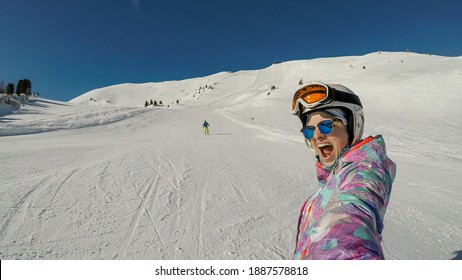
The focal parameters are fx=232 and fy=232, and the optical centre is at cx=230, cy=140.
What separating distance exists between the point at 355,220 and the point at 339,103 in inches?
39.9

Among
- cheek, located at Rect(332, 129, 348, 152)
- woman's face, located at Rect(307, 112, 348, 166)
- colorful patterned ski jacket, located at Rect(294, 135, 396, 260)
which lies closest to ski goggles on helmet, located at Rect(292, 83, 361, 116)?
woman's face, located at Rect(307, 112, 348, 166)

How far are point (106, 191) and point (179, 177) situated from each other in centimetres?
214

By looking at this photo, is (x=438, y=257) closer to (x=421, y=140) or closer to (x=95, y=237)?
(x=95, y=237)

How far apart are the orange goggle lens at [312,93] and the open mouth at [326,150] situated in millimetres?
424

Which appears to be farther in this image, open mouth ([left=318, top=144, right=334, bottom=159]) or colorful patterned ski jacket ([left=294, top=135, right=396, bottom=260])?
open mouth ([left=318, top=144, right=334, bottom=159])

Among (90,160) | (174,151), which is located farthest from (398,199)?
(90,160)

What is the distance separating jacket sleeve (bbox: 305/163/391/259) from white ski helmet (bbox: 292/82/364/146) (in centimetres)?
45

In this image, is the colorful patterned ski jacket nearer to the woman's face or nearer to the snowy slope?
the woman's face

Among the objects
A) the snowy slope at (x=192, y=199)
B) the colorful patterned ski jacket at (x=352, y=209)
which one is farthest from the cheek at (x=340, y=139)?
the snowy slope at (x=192, y=199)

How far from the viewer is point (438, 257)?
3.63 meters

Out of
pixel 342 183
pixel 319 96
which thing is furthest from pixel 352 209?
pixel 319 96

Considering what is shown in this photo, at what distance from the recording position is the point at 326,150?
206cm

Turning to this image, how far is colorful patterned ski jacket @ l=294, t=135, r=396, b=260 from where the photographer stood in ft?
4.34

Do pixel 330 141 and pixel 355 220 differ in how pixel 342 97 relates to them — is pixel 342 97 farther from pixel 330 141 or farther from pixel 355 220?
pixel 355 220
